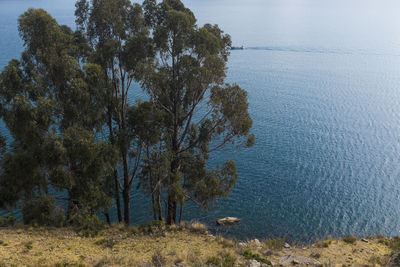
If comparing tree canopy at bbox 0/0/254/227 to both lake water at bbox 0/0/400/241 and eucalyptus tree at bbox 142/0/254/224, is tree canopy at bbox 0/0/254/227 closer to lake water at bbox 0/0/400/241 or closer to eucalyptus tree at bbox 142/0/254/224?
eucalyptus tree at bbox 142/0/254/224

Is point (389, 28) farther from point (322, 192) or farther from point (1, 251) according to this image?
point (1, 251)

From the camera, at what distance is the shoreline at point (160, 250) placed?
1742 cm

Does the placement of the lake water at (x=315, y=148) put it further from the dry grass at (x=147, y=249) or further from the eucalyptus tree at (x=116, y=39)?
the eucalyptus tree at (x=116, y=39)

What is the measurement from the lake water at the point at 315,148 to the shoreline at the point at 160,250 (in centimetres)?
1150

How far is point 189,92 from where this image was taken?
2545 cm

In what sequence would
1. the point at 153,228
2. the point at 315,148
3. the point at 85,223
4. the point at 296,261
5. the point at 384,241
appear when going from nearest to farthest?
the point at 296,261, the point at 85,223, the point at 153,228, the point at 384,241, the point at 315,148

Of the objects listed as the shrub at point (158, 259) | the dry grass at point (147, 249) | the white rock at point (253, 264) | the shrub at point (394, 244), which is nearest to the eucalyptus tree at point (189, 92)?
the dry grass at point (147, 249)

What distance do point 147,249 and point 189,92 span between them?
467 inches

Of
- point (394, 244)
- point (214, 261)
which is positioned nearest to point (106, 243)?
point (214, 261)

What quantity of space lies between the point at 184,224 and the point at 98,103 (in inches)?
440

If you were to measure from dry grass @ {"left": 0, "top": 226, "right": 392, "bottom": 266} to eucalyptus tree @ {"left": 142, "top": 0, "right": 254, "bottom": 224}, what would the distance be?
3589 mm

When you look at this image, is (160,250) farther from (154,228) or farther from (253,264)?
(253,264)

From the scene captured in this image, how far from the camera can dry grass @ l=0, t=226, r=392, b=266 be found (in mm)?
17359

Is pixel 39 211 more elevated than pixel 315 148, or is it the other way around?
pixel 39 211
